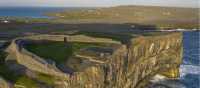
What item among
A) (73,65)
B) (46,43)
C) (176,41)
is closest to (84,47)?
(46,43)

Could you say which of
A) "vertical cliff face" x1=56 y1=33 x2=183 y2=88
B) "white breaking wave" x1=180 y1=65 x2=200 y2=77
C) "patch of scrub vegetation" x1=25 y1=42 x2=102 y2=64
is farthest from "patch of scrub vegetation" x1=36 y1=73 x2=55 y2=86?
"white breaking wave" x1=180 y1=65 x2=200 y2=77

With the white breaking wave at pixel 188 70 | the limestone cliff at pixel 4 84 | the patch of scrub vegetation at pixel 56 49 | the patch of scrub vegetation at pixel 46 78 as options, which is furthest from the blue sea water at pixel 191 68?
the limestone cliff at pixel 4 84

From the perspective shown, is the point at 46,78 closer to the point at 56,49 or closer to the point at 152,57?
the point at 56,49

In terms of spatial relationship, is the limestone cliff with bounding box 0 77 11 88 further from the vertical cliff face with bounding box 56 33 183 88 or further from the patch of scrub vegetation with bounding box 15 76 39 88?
the vertical cliff face with bounding box 56 33 183 88

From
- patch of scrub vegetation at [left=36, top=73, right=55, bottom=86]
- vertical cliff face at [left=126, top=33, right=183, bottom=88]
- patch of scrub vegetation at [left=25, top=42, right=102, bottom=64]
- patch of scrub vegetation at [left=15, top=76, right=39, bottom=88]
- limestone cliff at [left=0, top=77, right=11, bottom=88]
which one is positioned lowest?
vertical cliff face at [left=126, top=33, right=183, bottom=88]

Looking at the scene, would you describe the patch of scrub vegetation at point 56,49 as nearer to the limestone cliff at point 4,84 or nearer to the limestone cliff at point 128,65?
the limestone cliff at point 128,65

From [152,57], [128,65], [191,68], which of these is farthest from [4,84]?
[191,68]

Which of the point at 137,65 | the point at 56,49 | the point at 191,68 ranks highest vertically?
the point at 56,49

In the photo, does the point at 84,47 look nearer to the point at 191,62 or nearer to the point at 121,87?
the point at 121,87
